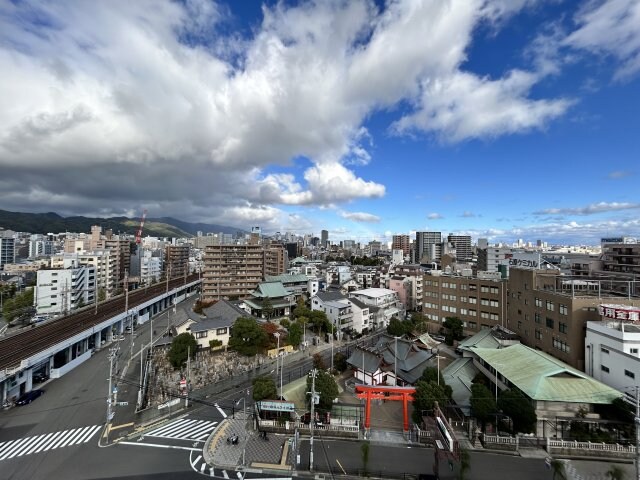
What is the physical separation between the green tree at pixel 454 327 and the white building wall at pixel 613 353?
18537 millimetres

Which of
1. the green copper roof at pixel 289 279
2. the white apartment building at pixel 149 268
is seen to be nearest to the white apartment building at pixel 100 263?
the white apartment building at pixel 149 268

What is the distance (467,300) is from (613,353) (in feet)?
80.5

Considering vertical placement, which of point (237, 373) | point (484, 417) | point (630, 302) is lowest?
point (237, 373)

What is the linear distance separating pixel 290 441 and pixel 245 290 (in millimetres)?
56422

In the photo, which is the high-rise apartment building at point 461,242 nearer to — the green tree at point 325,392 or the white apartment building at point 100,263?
the white apartment building at point 100,263

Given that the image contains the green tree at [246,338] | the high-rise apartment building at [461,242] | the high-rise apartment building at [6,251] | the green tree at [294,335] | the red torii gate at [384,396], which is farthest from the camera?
the high-rise apartment building at [461,242]

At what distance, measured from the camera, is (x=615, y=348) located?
25719 mm

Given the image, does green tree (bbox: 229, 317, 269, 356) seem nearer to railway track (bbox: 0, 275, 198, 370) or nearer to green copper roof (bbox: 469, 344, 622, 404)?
railway track (bbox: 0, 275, 198, 370)

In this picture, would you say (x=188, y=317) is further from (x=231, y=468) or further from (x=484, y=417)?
(x=484, y=417)

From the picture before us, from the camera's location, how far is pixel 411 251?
185 meters

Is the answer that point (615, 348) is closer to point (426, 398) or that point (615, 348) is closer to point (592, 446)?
point (592, 446)

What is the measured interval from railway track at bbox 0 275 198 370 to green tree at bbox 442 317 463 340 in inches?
2117

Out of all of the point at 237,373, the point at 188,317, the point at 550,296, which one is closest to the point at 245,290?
the point at 188,317

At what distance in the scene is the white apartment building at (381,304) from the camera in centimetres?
5877
